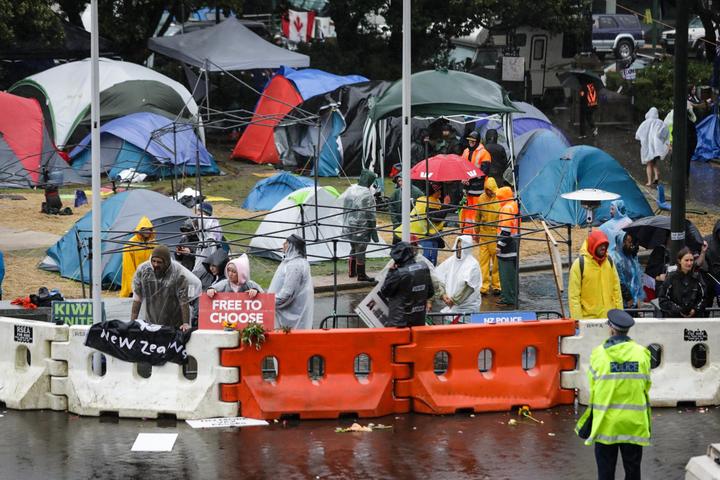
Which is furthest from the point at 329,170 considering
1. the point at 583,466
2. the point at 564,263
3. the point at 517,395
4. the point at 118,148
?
the point at 583,466

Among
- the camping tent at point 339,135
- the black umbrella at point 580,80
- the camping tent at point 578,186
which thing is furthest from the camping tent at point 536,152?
the black umbrella at point 580,80

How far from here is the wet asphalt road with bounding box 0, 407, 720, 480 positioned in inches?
409

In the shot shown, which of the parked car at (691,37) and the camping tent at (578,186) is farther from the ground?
the parked car at (691,37)

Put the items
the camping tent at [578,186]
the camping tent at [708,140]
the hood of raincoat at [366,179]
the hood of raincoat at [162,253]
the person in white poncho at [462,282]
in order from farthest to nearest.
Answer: the camping tent at [708,140] < the camping tent at [578,186] < the hood of raincoat at [366,179] < the person in white poncho at [462,282] < the hood of raincoat at [162,253]

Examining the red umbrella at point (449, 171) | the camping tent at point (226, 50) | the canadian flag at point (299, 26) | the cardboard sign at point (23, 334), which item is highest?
the canadian flag at point (299, 26)

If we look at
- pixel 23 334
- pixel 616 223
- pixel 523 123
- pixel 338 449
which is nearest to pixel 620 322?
pixel 338 449

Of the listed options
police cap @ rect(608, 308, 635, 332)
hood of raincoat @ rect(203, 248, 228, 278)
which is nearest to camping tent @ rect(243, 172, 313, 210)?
hood of raincoat @ rect(203, 248, 228, 278)

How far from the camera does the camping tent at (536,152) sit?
2472 cm

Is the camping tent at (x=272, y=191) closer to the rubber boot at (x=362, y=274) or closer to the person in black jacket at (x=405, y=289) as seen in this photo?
the rubber boot at (x=362, y=274)

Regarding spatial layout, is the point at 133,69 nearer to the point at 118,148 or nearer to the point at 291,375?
the point at 118,148

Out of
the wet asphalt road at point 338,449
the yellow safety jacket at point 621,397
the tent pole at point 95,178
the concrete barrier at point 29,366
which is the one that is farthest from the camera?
the tent pole at point 95,178

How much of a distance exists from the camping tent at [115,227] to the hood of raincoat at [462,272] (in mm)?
5046

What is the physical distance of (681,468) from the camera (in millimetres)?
10477

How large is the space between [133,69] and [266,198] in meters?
7.91
